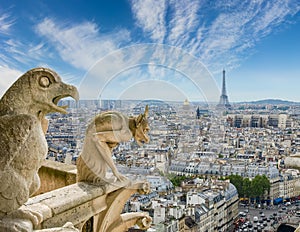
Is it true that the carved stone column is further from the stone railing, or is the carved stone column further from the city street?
the city street

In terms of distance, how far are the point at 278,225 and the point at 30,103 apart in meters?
25.1

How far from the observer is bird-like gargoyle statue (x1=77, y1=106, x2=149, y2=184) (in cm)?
187

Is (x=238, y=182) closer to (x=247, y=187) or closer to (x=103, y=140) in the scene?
(x=247, y=187)

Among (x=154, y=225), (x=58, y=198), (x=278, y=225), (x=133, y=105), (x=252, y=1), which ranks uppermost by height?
(x=252, y=1)

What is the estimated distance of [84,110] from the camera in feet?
6.21

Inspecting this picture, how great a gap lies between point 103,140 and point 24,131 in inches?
26.1

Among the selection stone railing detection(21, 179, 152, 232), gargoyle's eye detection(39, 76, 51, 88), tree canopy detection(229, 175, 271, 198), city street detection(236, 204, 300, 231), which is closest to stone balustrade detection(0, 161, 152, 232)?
stone railing detection(21, 179, 152, 232)

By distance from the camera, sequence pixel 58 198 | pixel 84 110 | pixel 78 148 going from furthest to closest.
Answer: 1. pixel 78 148
2. pixel 84 110
3. pixel 58 198

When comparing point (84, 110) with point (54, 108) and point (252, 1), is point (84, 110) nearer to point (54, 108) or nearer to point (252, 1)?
point (54, 108)

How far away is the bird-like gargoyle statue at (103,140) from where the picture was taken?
73.6 inches

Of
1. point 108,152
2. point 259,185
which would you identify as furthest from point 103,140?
point 259,185

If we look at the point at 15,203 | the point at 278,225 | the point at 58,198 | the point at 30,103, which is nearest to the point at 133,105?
the point at 58,198

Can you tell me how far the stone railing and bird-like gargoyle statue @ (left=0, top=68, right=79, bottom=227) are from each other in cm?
11

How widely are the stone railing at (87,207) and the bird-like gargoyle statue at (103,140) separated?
72 mm
